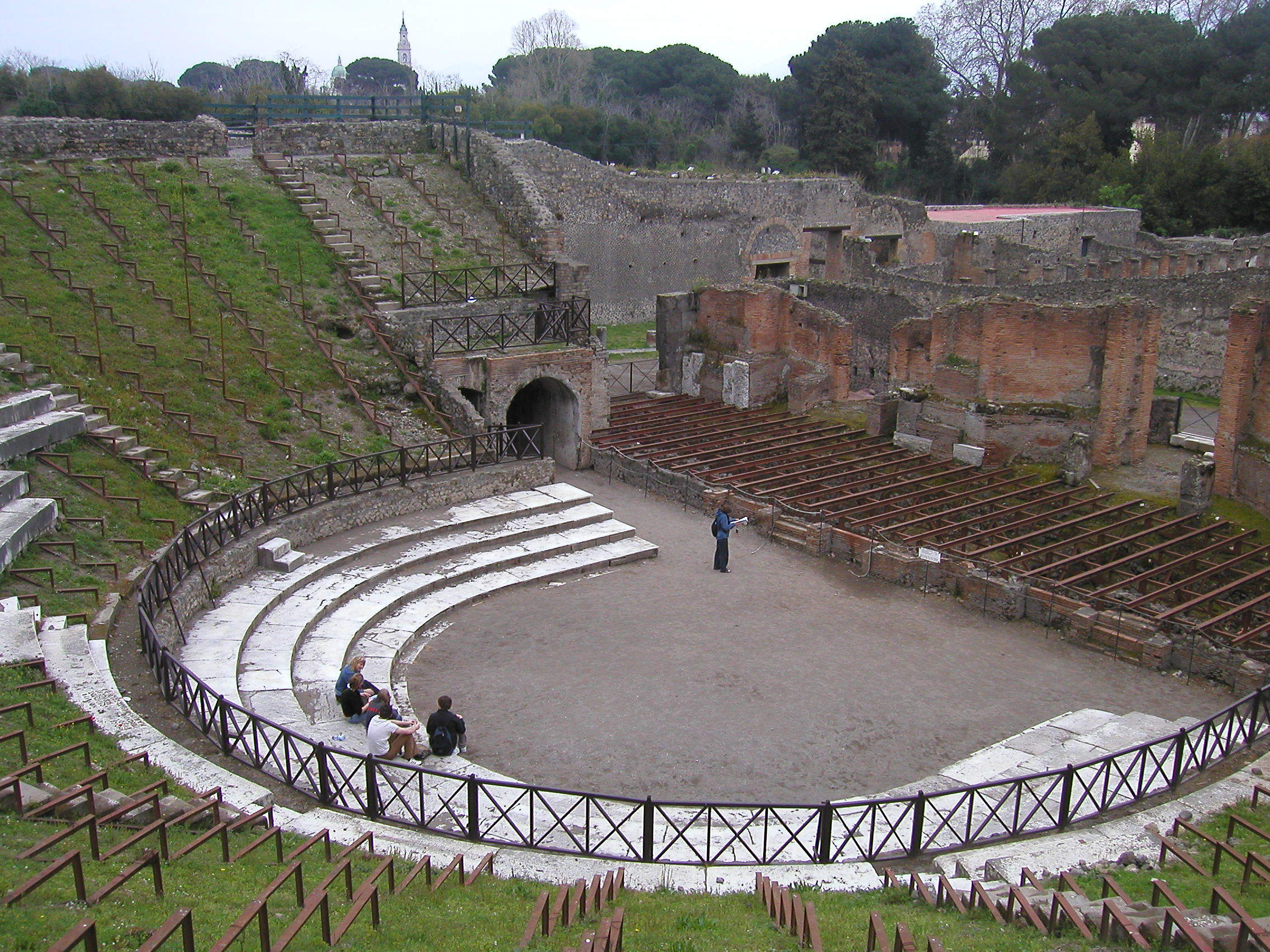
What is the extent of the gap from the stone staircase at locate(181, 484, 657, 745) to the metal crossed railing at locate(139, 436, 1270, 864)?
989 mm

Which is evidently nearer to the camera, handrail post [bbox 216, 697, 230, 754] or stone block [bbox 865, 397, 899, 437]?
handrail post [bbox 216, 697, 230, 754]

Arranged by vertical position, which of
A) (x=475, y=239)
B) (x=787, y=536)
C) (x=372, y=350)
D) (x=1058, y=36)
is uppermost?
(x=1058, y=36)

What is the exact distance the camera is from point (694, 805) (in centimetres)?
883

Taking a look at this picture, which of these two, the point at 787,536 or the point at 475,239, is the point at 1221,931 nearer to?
the point at 787,536

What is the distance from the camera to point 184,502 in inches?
621

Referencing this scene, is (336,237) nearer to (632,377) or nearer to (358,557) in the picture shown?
(632,377)

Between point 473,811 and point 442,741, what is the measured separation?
1.86 metres

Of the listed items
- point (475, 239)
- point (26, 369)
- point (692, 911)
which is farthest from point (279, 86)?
point (692, 911)

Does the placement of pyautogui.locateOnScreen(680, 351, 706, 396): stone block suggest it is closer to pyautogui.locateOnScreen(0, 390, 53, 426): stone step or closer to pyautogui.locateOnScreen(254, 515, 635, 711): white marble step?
pyautogui.locateOnScreen(254, 515, 635, 711): white marble step

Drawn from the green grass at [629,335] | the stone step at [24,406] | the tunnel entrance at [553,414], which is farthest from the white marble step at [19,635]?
the green grass at [629,335]

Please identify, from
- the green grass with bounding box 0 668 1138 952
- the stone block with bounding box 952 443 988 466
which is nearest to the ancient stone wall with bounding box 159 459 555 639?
the green grass with bounding box 0 668 1138 952

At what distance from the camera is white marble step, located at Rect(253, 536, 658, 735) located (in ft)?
39.9

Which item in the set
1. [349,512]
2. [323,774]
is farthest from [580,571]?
[323,774]

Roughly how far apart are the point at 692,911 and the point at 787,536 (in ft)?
36.4
